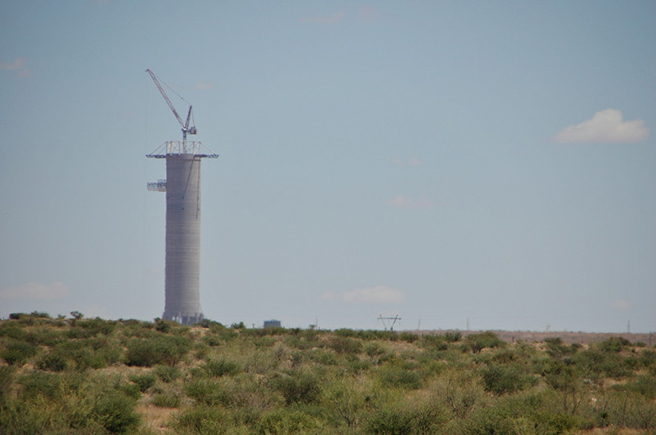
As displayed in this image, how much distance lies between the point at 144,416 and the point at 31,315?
128 ft

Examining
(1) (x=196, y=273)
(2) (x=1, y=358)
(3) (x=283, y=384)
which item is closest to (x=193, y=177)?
(1) (x=196, y=273)

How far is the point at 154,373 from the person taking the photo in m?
28.4

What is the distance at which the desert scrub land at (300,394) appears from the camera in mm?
16797

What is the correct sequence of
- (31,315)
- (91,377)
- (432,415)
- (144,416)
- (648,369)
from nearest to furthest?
(432,415) < (144,416) < (91,377) < (648,369) < (31,315)

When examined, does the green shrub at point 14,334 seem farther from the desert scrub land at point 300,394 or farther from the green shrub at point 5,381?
the green shrub at point 5,381

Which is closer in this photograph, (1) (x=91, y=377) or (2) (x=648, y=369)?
(1) (x=91, y=377)

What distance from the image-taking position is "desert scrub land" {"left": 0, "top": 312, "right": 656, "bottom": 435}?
16.8 metres

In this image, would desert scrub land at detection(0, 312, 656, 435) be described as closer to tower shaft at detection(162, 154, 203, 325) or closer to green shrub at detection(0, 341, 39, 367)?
A: green shrub at detection(0, 341, 39, 367)

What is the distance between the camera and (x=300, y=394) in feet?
73.8

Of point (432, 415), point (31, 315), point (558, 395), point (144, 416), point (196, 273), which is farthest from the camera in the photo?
point (196, 273)

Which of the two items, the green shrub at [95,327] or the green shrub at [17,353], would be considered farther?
the green shrub at [95,327]

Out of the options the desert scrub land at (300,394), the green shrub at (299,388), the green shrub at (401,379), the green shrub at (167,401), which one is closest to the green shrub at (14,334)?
the desert scrub land at (300,394)

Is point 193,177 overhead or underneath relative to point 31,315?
overhead

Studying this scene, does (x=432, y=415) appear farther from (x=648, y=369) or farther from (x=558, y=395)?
(x=648, y=369)
